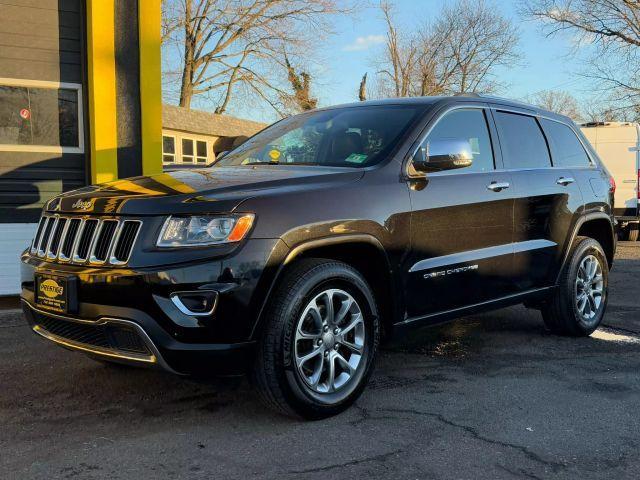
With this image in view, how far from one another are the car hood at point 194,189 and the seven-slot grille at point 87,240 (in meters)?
0.06

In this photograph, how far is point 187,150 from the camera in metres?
23.0

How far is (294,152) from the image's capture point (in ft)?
14.5

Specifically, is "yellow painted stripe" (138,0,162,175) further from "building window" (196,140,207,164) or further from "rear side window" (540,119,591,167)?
"building window" (196,140,207,164)

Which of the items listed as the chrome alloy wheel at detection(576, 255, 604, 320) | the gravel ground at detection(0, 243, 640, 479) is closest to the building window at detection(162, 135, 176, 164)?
the gravel ground at detection(0, 243, 640, 479)

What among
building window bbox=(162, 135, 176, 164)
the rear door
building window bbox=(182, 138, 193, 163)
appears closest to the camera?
the rear door

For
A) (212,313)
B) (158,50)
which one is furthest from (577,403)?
(158,50)

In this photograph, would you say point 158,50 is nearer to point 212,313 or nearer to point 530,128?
point 530,128

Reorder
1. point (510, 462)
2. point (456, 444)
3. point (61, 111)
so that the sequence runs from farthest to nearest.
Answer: point (61, 111) < point (456, 444) < point (510, 462)

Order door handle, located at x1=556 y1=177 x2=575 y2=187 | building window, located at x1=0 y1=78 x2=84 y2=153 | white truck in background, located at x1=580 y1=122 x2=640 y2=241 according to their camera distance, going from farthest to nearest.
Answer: white truck in background, located at x1=580 y1=122 x2=640 y2=241 < building window, located at x1=0 y1=78 x2=84 y2=153 < door handle, located at x1=556 y1=177 x2=575 y2=187

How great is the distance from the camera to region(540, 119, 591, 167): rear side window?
529 centimetres

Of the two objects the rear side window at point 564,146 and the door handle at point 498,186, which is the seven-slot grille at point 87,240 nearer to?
the door handle at point 498,186

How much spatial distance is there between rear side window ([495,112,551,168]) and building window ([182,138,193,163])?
18623 millimetres

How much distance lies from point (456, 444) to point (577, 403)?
1.02 m

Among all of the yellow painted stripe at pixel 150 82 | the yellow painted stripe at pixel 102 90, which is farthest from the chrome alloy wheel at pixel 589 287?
the yellow painted stripe at pixel 102 90
